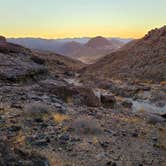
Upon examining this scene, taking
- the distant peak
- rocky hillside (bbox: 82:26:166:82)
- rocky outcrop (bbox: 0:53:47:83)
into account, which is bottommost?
rocky hillside (bbox: 82:26:166:82)

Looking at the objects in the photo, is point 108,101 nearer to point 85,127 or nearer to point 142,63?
point 85,127

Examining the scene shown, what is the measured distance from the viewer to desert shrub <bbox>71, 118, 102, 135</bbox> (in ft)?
36.1

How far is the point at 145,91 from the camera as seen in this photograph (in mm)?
31922

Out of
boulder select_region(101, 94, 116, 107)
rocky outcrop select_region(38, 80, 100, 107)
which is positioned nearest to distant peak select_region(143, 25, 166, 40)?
boulder select_region(101, 94, 116, 107)

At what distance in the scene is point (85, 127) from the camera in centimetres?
1116

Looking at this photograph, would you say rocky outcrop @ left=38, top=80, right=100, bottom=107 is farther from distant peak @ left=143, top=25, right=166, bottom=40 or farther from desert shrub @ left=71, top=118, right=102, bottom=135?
distant peak @ left=143, top=25, right=166, bottom=40

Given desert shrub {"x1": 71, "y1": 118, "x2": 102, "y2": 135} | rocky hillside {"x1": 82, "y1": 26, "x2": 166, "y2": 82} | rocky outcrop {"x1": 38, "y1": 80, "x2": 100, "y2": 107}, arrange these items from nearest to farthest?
desert shrub {"x1": 71, "y1": 118, "x2": 102, "y2": 135} < rocky outcrop {"x1": 38, "y1": 80, "x2": 100, "y2": 107} < rocky hillside {"x1": 82, "y1": 26, "x2": 166, "y2": 82}

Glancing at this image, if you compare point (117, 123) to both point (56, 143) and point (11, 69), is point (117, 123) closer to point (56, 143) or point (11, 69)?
point (56, 143)

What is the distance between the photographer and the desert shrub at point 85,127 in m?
11.0

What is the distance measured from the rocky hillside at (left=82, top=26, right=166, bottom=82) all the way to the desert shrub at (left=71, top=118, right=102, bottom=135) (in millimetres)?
32567

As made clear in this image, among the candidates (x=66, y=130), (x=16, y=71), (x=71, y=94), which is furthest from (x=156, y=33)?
(x=66, y=130)

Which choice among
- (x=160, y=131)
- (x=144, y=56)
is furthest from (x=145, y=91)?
(x=144, y=56)

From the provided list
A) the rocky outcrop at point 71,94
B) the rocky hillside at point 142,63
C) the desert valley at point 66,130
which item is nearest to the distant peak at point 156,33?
the rocky hillside at point 142,63

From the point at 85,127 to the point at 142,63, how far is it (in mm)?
43614
